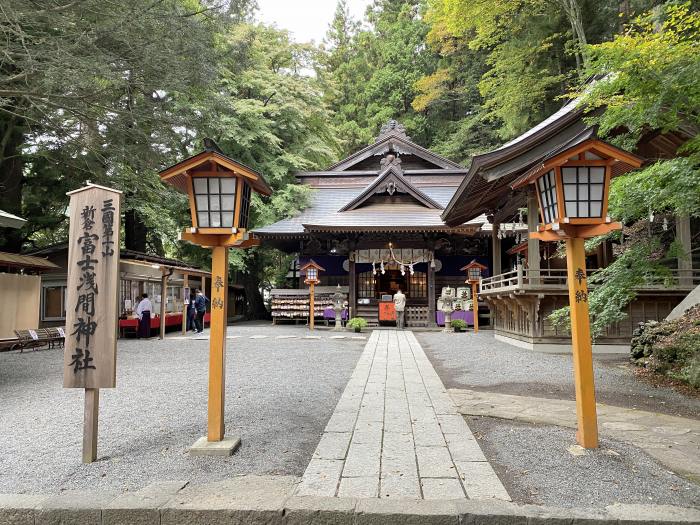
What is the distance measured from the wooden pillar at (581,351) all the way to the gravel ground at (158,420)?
249 cm

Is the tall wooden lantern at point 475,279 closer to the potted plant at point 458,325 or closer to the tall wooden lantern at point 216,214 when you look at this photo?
the potted plant at point 458,325

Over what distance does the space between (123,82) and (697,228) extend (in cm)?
1546

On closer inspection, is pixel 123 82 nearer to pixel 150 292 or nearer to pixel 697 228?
pixel 150 292

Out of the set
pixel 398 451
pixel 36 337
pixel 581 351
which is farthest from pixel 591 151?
pixel 36 337

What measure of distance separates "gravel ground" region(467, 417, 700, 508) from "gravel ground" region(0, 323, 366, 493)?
1704 millimetres

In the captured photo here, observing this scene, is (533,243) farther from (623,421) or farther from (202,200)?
(202,200)

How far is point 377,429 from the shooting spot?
15.4ft

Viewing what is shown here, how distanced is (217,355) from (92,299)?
3.98 ft

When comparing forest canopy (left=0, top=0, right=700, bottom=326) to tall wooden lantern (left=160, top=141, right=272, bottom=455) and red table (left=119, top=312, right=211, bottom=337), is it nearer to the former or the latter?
red table (left=119, top=312, right=211, bottom=337)

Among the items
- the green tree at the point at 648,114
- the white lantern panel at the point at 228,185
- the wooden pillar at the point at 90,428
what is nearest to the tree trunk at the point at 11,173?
the white lantern panel at the point at 228,185

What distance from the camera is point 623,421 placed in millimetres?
5012

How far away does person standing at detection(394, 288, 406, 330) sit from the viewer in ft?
57.4

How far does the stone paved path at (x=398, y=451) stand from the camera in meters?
3.24

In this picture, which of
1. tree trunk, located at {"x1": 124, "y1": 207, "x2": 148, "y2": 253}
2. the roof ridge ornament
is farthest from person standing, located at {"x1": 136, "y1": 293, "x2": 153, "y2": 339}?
the roof ridge ornament
